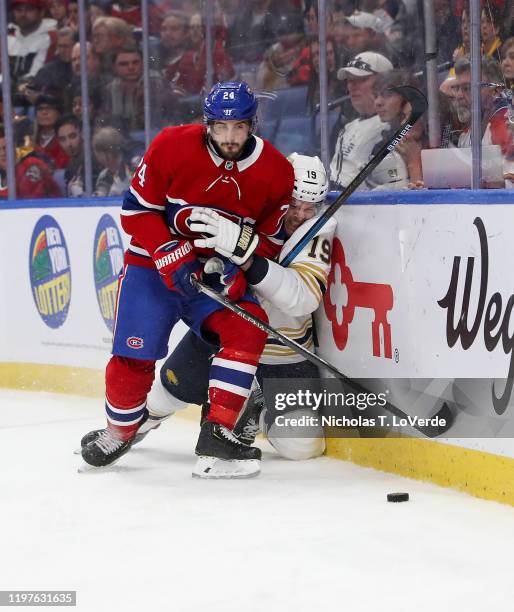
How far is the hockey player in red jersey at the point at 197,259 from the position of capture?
3.26 m

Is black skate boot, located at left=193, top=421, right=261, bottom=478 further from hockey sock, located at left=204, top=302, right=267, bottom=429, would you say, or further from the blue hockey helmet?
the blue hockey helmet

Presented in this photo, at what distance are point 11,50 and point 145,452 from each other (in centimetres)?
242

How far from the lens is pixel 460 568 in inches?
93.7

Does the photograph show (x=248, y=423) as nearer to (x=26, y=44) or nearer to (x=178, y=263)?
(x=178, y=263)

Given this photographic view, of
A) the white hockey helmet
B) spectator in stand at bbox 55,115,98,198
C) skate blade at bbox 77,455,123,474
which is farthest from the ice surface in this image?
spectator in stand at bbox 55,115,98,198

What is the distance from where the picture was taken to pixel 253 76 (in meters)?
4.46

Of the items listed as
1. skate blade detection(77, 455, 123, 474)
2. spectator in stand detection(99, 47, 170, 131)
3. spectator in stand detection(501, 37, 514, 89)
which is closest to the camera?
spectator in stand detection(501, 37, 514, 89)

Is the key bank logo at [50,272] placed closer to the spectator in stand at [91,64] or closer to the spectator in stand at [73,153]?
the spectator in stand at [73,153]

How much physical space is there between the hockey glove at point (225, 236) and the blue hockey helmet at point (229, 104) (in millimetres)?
275

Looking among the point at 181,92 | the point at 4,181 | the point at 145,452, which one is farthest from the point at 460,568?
the point at 4,181

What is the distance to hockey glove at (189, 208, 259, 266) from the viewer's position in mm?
3240

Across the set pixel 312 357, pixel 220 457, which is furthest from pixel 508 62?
pixel 220 457

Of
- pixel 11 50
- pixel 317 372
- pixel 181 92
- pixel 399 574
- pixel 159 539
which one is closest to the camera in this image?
pixel 399 574

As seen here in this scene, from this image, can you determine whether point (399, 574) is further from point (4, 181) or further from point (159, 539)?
point (4, 181)
